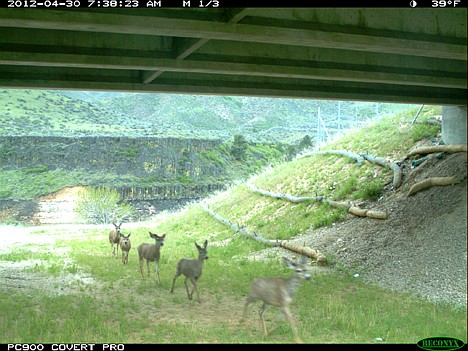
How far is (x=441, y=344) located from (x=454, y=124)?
17.3 metres

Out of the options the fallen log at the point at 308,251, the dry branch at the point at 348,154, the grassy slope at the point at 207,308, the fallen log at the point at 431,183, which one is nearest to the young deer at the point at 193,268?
the grassy slope at the point at 207,308

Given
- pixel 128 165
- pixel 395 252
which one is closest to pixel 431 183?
pixel 395 252

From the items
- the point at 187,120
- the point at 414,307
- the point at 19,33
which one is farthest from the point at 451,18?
the point at 187,120

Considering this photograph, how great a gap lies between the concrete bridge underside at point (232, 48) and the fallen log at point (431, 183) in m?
3.18

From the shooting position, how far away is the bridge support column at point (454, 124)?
68.8 feet

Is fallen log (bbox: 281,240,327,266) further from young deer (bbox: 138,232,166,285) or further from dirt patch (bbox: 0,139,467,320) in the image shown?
young deer (bbox: 138,232,166,285)

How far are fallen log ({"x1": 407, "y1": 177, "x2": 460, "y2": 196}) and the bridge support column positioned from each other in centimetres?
359

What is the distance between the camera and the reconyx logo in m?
6.14

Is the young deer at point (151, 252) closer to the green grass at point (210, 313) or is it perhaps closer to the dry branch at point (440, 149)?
the green grass at point (210, 313)

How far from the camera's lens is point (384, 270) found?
14258 millimetres

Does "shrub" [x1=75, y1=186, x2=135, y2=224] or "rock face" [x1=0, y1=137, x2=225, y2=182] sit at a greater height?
"rock face" [x1=0, y1=137, x2=225, y2=182]

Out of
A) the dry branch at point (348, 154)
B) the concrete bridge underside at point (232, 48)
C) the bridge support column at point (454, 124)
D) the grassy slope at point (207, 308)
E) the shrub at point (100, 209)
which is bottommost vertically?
the shrub at point (100, 209)

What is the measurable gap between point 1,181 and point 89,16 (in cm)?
4925

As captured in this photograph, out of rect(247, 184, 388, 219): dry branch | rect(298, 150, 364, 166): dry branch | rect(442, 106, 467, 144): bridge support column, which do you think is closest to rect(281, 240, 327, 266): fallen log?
rect(247, 184, 388, 219): dry branch
